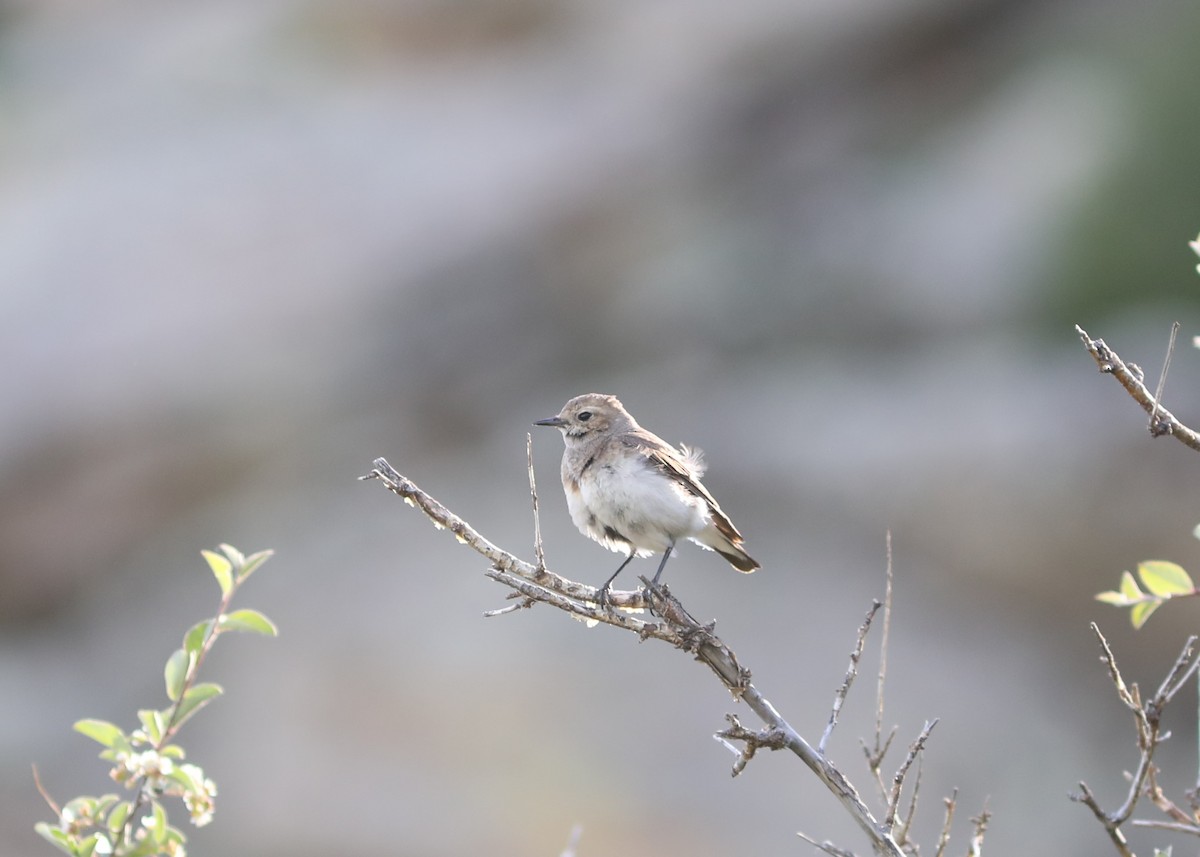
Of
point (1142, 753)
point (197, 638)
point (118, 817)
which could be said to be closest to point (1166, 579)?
point (1142, 753)

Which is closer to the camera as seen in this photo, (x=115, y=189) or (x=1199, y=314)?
(x=1199, y=314)

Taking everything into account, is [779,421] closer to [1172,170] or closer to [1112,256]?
[1112,256]

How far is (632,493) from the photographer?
5.79 meters

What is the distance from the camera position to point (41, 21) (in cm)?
1669

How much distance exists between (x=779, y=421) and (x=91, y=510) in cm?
773

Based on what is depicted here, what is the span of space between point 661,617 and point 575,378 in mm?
10238

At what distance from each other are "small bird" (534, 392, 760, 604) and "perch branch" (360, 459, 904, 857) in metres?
1.33

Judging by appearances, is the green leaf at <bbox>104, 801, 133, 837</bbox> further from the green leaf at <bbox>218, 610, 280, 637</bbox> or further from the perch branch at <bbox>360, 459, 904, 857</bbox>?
the perch branch at <bbox>360, 459, 904, 857</bbox>

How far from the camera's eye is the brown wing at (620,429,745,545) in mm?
6051

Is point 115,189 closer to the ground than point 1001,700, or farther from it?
farther from it

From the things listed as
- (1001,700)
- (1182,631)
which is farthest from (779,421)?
(1182,631)

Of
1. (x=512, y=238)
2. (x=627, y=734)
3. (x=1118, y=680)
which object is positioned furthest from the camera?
(x=512, y=238)

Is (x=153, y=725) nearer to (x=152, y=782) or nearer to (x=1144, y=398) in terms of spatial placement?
(x=152, y=782)

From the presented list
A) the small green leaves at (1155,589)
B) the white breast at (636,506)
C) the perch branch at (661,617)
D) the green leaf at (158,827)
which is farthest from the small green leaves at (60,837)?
the white breast at (636,506)
